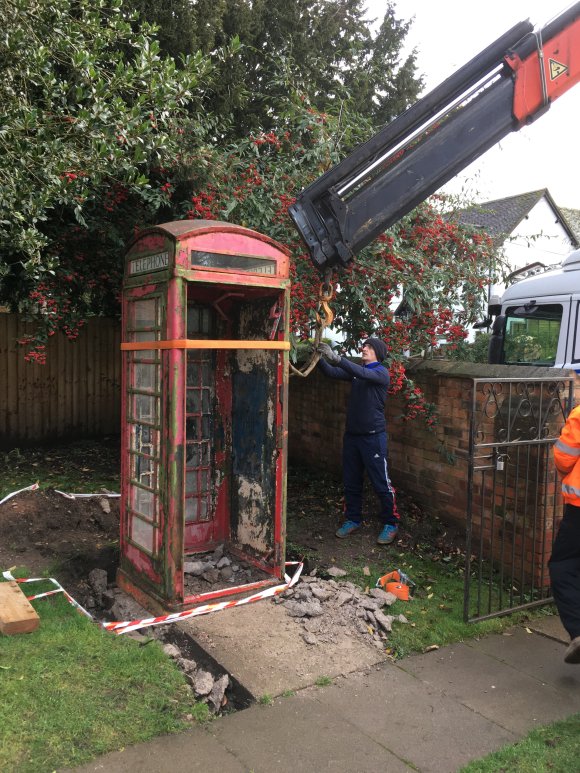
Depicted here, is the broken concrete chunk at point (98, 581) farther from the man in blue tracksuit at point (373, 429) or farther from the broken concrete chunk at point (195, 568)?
the man in blue tracksuit at point (373, 429)

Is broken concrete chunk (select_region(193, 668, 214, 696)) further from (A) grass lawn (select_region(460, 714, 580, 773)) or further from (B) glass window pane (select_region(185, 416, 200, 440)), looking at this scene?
(B) glass window pane (select_region(185, 416, 200, 440))

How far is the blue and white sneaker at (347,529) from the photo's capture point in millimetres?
5937

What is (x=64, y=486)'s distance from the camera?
24.2 feet

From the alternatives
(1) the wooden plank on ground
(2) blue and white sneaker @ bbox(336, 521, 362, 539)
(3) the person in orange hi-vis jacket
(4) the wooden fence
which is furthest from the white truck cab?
(1) the wooden plank on ground

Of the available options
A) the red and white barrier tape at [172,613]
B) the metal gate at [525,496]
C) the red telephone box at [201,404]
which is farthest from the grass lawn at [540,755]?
the red telephone box at [201,404]

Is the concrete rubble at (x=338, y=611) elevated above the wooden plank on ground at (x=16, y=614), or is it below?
below

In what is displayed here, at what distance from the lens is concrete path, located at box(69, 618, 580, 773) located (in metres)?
2.93

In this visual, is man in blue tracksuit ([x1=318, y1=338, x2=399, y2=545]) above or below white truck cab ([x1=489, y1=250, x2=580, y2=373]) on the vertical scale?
below

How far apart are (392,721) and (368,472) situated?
9.11 feet

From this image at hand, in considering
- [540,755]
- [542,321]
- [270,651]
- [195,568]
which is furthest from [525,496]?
[542,321]

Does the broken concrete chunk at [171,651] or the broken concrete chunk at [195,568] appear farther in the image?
the broken concrete chunk at [195,568]

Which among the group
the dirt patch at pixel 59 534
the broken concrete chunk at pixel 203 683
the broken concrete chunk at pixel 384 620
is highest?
the dirt patch at pixel 59 534

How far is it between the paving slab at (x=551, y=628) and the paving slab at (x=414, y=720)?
125 centimetres

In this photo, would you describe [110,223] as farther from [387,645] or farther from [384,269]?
[387,645]
